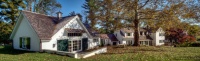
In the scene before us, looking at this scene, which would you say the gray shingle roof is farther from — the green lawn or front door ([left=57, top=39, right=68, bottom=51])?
the green lawn

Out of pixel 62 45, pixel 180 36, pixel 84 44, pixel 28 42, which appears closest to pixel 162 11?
pixel 84 44

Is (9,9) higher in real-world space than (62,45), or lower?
higher

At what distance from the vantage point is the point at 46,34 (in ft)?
65.0

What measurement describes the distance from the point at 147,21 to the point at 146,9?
2370 millimetres

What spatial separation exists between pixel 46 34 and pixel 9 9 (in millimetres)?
18480

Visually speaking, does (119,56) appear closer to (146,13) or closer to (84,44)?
(146,13)

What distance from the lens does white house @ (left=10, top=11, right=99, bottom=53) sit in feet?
63.9

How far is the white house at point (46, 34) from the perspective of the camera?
19.5 meters

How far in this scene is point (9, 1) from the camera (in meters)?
32.6

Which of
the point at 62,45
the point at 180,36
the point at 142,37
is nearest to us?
the point at 62,45

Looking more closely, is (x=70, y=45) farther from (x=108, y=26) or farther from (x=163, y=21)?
(x=163, y=21)

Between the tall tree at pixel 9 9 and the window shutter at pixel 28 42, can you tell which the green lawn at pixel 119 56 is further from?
the tall tree at pixel 9 9

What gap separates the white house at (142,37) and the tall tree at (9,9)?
28642 millimetres

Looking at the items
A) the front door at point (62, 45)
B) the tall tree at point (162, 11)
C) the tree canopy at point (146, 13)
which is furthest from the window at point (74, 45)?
the tall tree at point (162, 11)
